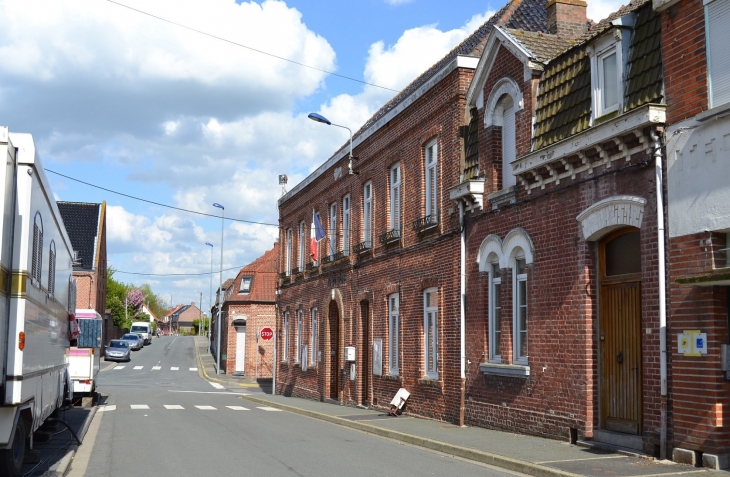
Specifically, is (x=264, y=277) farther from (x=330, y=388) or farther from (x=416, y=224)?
(x=416, y=224)

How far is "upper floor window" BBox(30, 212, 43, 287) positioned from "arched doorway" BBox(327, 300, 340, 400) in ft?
57.4

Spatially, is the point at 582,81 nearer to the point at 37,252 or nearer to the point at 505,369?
the point at 505,369

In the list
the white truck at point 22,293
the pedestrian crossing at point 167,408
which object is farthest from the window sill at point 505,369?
the pedestrian crossing at point 167,408

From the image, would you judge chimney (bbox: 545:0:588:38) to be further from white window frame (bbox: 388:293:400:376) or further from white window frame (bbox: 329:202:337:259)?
white window frame (bbox: 329:202:337:259)

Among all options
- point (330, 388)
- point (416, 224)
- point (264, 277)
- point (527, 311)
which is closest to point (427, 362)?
point (416, 224)

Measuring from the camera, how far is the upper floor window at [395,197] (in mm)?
22531

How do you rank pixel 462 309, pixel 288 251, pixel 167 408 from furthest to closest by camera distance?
pixel 288 251, pixel 167 408, pixel 462 309

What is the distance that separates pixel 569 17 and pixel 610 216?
659cm

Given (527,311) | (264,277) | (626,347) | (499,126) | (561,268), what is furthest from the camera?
(264,277)

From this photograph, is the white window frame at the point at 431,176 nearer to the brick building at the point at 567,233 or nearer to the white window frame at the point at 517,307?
the brick building at the point at 567,233

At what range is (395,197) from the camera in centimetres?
2291

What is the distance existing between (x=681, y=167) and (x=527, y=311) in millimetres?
4674

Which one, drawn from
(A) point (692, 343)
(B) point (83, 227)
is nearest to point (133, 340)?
(B) point (83, 227)

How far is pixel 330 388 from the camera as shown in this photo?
92.2ft
